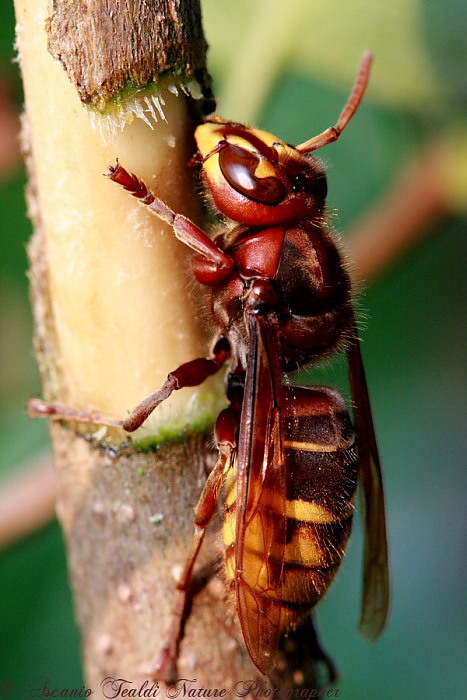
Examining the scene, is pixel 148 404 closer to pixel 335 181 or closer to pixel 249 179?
pixel 249 179

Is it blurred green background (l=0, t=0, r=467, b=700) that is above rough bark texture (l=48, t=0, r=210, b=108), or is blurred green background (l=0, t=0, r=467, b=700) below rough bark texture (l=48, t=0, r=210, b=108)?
below

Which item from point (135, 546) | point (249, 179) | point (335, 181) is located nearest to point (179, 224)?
point (249, 179)

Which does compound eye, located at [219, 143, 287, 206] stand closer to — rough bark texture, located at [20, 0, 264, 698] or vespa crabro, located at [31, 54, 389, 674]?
vespa crabro, located at [31, 54, 389, 674]

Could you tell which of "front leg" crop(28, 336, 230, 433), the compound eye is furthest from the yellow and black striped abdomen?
the compound eye

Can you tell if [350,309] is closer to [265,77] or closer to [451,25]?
[265,77]

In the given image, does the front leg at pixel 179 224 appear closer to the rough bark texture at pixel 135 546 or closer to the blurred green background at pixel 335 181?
the rough bark texture at pixel 135 546

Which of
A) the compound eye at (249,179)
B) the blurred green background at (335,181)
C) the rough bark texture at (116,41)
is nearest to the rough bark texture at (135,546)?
the rough bark texture at (116,41)

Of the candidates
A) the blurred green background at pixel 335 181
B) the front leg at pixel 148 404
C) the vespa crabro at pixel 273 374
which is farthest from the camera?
the blurred green background at pixel 335 181
